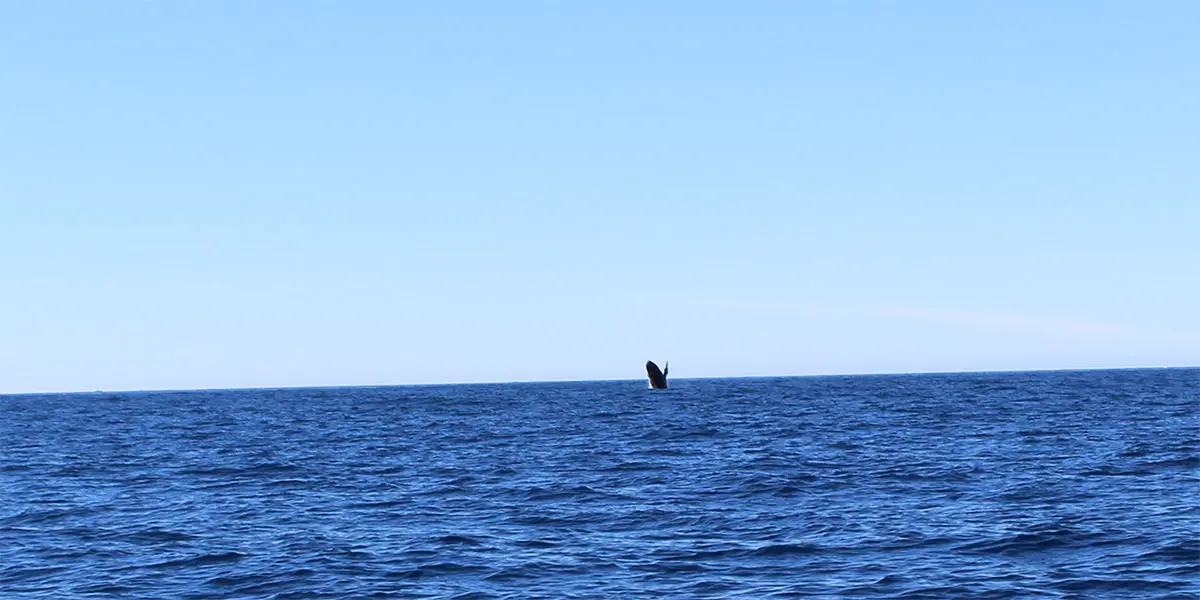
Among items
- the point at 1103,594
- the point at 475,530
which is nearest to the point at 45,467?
the point at 475,530

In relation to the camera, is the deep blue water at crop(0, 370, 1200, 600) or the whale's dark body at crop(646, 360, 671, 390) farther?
the whale's dark body at crop(646, 360, 671, 390)

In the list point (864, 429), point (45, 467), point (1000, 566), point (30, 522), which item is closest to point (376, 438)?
point (45, 467)

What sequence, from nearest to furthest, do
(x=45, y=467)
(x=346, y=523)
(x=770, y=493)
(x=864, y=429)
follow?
(x=346, y=523) < (x=770, y=493) < (x=45, y=467) < (x=864, y=429)

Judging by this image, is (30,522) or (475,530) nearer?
(475,530)

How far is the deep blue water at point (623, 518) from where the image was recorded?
2061 centimetres

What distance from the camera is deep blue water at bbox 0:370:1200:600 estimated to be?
811 inches

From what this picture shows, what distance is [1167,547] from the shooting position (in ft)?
73.7

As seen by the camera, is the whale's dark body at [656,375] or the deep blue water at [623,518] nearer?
the deep blue water at [623,518]

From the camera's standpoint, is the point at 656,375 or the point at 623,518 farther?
the point at 656,375

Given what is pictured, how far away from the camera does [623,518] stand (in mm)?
27500

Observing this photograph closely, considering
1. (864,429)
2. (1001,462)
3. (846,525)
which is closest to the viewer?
(846,525)

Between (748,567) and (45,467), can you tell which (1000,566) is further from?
(45,467)

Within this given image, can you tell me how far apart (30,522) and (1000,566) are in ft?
75.5

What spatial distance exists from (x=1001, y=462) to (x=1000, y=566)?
18164mm
